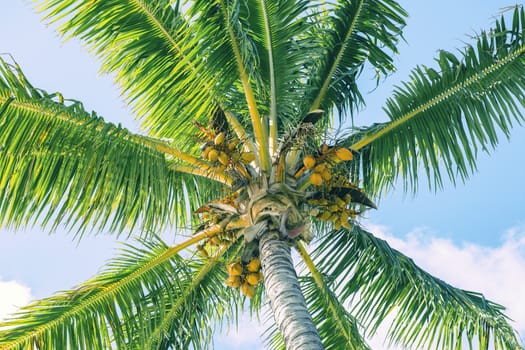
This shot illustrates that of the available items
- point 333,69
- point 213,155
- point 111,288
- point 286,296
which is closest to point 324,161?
point 213,155

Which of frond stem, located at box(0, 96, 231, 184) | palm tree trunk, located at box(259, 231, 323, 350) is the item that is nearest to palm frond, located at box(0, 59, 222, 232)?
frond stem, located at box(0, 96, 231, 184)

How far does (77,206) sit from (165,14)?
175 centimetres

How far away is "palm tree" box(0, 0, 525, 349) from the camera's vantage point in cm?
539

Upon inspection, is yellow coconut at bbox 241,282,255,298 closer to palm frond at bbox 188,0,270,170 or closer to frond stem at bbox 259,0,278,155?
palm frond at bbox 188,0,270,170

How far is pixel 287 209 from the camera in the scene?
208 inches

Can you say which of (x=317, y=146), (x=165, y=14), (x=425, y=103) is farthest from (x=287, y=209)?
(x=165, y=14)

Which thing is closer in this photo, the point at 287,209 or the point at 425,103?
the point at 287,209

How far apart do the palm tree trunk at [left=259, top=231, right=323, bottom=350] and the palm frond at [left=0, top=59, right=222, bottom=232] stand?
94 centimetres

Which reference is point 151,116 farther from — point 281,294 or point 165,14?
point 281,294

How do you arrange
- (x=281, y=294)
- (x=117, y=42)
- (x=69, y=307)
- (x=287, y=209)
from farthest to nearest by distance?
(x=117, y=42) → (x=69, y=307) → (x=287, y=209) → (x=281, y=294)

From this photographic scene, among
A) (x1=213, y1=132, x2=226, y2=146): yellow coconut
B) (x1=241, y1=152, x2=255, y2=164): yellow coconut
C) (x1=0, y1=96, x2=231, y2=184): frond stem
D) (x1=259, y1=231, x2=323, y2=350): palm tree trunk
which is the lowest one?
(x1=259, y1=231, x2=323, y2=350): palm tree trunk

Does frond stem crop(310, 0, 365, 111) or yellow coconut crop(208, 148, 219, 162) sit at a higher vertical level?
frond stem crop(310, 0, 365, 111)

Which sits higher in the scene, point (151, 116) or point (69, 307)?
point (151, 116)

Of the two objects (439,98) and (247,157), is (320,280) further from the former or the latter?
(439,98)
